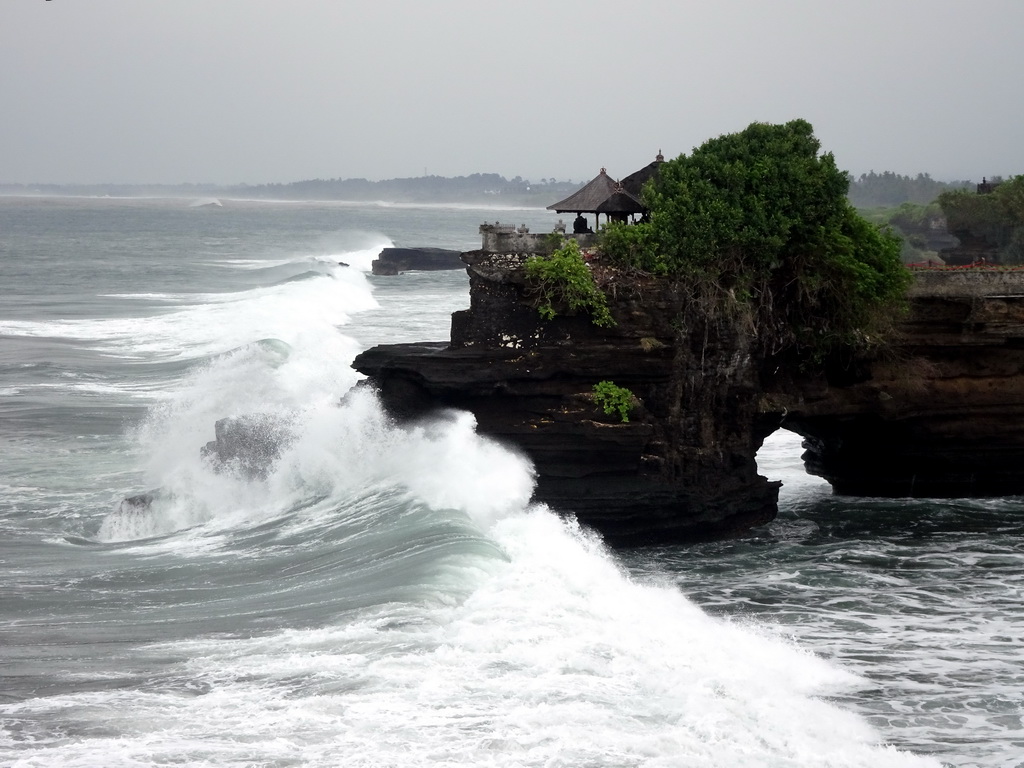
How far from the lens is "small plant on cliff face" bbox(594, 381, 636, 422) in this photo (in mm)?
18391

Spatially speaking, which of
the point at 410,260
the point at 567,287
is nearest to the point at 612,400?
the point at 567,287

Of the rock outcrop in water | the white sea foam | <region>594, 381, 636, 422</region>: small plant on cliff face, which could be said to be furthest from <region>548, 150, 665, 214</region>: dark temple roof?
the white sea foam

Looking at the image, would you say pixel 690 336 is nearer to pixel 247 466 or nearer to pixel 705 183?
pixel 705 183

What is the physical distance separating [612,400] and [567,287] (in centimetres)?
186

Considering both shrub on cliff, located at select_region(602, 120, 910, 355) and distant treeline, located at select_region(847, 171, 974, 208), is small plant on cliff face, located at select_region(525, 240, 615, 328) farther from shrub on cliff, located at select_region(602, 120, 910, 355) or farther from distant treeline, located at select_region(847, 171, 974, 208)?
distant treeline, located at select_region(847, 171, 974, 208)

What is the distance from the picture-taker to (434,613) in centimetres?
1385

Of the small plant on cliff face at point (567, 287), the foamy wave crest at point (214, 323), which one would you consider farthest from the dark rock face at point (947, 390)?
the foamy wave crest at point (214, 323)

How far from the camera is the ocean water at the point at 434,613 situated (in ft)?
36.7

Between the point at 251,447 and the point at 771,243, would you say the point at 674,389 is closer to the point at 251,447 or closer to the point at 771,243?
the point at 771,243

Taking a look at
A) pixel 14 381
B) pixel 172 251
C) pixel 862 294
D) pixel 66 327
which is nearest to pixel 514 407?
pixel 862 294

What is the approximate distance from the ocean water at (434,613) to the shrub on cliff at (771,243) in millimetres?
3513

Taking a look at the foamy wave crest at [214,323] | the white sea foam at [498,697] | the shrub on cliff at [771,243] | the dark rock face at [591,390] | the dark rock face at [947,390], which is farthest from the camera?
the foamy wave crest at [214,323]

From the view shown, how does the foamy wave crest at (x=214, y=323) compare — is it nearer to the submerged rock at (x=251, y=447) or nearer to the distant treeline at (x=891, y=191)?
the submerged rock at (x=251, y=447)

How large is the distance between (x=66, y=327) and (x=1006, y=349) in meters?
29.7
